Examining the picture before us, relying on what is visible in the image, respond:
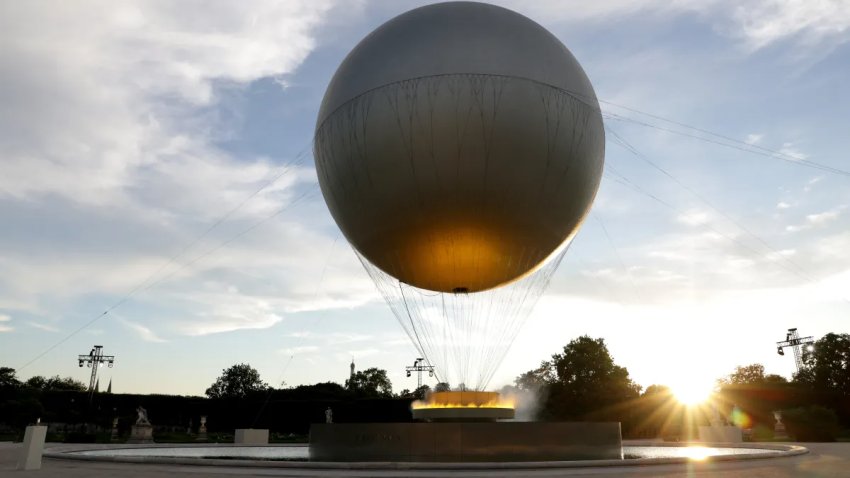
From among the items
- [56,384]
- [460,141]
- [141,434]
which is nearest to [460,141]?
[460,141]

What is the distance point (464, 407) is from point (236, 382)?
135 meters

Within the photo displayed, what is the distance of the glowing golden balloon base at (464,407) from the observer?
19.9 metres

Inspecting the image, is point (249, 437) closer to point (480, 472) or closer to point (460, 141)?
point (480, 472)

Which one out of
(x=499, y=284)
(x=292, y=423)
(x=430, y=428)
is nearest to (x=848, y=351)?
(x=292, y=423)

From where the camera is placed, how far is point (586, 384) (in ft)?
257

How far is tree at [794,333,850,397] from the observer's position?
75875 millimetres

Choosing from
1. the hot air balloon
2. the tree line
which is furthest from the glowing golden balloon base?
the tree line

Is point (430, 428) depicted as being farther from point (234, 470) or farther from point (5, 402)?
point (5, 402)

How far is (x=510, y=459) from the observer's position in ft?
56.6

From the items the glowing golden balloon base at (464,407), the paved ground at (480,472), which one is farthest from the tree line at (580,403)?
the paved ground at (480,472)

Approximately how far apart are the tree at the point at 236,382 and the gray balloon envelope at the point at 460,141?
437ft

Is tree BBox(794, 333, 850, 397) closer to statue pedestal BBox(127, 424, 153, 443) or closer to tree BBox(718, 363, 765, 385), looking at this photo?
tree BBox(718, 363, 765, 385)

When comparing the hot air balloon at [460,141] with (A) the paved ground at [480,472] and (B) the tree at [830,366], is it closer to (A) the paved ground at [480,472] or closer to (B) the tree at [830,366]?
(A) the paved ground at [480,472]

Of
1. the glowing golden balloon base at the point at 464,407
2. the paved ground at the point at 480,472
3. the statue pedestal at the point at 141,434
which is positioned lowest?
the statue pedestal at the point at 141,434
